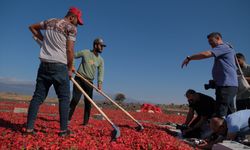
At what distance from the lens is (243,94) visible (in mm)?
7086

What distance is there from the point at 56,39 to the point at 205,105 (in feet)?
13.0

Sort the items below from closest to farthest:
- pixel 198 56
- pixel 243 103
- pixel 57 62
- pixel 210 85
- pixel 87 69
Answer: pixel 57 62, pixel 198 56, pixel 210 85, pixel 243 103, pixel 87 69

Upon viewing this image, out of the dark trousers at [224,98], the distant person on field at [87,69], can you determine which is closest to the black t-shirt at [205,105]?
the dark trousers at [224,98]

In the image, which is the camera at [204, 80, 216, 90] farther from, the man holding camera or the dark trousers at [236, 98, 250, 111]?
the dark trousers at [236, 98, 250, 111]

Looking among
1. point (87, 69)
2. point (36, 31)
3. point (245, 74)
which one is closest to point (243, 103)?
point (245, 74)

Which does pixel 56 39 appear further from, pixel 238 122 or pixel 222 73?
pixel 238 122

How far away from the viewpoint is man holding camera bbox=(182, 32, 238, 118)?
→ 20.4ft

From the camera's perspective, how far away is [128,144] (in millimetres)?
5348

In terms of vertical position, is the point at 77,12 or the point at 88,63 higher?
the point at 77,12

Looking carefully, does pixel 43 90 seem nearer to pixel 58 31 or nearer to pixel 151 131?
pixel 58 31

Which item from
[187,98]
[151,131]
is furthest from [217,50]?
[151,131]

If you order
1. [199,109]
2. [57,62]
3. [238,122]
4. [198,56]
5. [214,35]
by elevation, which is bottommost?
[238,122]

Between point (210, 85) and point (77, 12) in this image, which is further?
point (210, 85)

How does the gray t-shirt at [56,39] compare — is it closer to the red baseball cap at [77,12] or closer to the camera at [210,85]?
the red baseball cap at [77,12]
